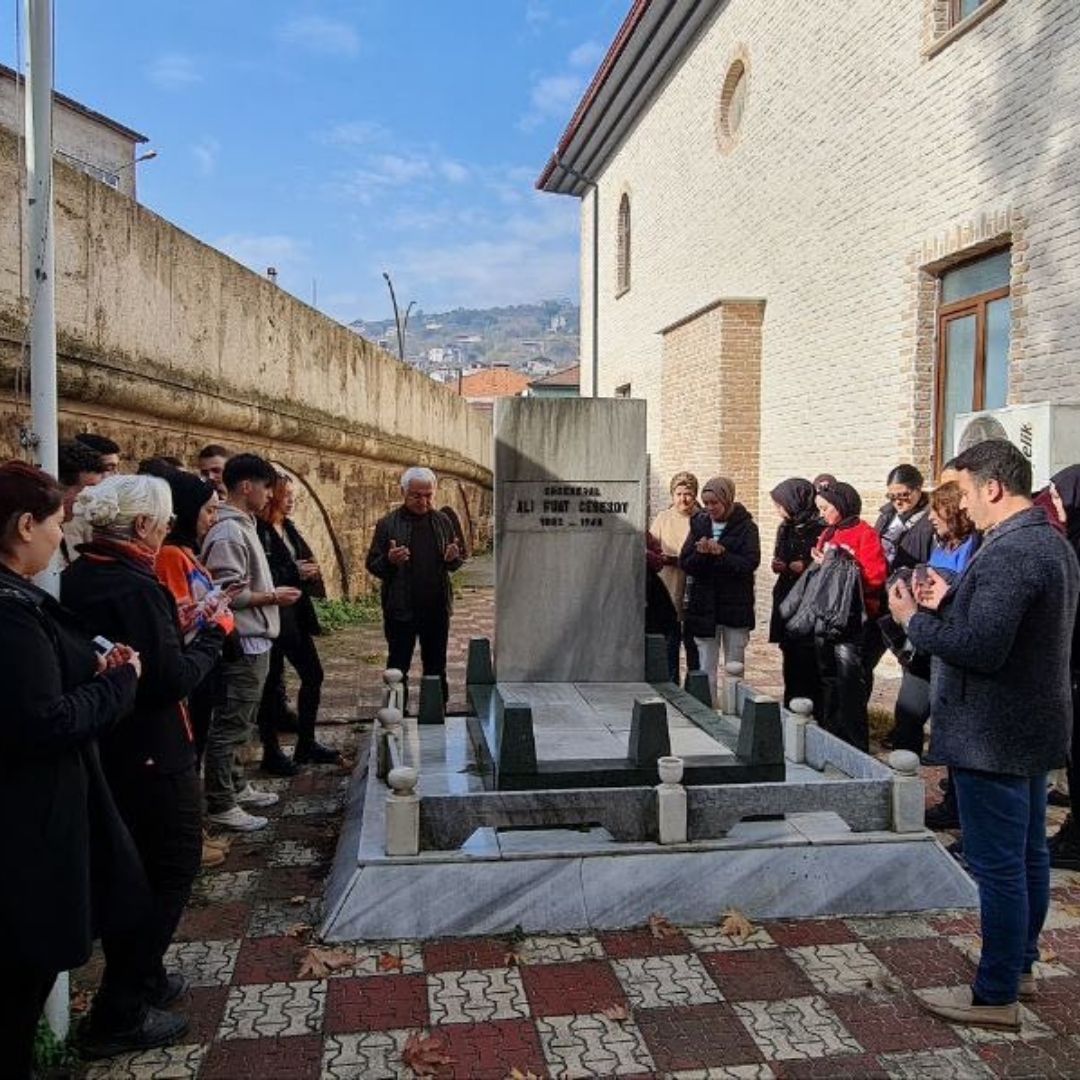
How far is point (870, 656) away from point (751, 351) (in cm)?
902

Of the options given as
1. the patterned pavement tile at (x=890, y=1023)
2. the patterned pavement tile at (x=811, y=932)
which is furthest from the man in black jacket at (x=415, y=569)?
the patterned pavement tile at (x=890, y=1023)

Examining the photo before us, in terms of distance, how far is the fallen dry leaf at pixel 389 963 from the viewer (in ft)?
12.3

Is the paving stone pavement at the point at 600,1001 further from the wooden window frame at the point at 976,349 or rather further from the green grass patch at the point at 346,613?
the green grass patch at the point at 346,613

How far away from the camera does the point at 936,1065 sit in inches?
124

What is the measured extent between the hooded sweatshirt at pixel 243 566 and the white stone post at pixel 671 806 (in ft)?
7.27

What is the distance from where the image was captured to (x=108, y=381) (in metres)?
7.32

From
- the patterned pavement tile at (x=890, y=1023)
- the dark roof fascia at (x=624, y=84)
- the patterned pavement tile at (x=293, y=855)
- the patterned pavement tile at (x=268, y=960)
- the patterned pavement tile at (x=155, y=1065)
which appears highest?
the dark roof fascia at (x=624, y=84)

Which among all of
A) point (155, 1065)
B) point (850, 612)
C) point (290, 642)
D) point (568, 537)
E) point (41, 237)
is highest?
point (41, 237)

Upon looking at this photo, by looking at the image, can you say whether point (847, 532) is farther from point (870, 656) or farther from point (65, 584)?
point (65, 584)

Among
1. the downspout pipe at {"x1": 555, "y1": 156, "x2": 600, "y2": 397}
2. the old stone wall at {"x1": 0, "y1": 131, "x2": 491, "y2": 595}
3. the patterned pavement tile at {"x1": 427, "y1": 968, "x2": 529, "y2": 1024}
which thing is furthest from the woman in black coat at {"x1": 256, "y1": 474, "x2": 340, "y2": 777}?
the downspout pipe at {"x1": 555, "y1": 156, "x2": 600, "y2": 397}

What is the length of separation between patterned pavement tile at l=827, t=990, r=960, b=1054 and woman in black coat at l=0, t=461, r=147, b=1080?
7.50 feet

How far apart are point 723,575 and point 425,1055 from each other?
14.3 ft

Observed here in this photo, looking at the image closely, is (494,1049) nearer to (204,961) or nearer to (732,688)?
(204,961)

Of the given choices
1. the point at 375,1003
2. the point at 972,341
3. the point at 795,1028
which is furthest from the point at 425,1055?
the point at 972,341
